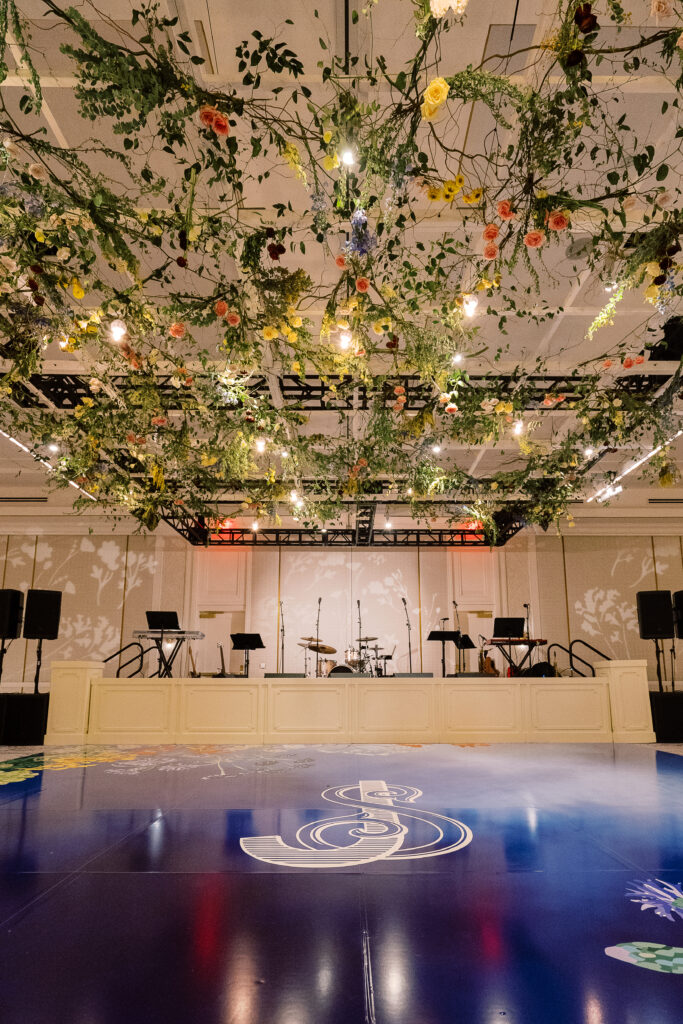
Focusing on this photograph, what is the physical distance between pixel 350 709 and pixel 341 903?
5951 mm

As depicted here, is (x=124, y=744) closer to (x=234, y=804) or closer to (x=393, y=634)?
(x=234, y=804)

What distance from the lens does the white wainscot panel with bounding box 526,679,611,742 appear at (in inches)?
333

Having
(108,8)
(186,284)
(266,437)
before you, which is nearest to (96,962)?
(108,8)

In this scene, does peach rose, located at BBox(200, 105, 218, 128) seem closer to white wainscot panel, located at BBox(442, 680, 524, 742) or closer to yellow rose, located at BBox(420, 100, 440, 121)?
yellow rose, located at BBox(420, 100, 440, 121)

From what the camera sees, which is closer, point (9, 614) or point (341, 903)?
point (341, 903)

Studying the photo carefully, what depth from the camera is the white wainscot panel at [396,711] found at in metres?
8.47

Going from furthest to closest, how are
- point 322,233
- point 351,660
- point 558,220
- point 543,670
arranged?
point 351,660 < point 543,670 < point 322,233 < point 558,220

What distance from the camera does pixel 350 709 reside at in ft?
28.0

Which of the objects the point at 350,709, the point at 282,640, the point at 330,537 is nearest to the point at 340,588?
the point at 330,537

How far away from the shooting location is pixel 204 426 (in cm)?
706

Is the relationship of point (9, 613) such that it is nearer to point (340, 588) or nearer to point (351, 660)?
point (351, 660)

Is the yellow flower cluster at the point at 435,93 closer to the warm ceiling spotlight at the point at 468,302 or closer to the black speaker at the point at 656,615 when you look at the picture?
the warm ceiling spotlight at the point at 468,302

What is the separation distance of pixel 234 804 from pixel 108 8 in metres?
4.75

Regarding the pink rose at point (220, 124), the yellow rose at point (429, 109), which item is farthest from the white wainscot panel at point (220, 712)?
the yellow rose at point (429, 109)
